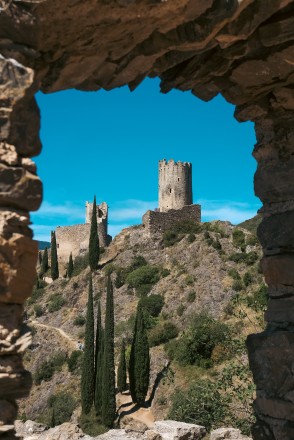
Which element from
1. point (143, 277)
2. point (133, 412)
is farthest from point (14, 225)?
point (143, 277)

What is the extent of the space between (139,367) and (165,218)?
1899cm

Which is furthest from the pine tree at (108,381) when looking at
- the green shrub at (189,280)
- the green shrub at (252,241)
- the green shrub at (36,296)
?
the green shrub at (36,296)

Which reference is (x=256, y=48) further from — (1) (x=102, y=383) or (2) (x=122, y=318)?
(2) (x=122, y=318)

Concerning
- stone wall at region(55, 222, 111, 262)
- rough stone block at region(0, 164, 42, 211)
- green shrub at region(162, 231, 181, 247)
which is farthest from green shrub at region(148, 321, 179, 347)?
rough stone block at region(0, 164, 42, 211)

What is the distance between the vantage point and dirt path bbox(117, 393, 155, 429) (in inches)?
886

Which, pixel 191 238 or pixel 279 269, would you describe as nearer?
pixel 279 269

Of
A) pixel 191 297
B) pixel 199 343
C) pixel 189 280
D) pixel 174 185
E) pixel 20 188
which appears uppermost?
pixel 174 185

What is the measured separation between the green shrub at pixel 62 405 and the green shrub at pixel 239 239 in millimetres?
14974

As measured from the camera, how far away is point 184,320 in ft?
98.2

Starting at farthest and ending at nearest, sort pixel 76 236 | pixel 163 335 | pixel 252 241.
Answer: pixel 76 236 < pixel 252 241 < pixel 163 335

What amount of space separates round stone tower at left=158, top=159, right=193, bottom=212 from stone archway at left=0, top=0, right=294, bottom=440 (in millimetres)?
49045

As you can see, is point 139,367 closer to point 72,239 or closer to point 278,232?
point 278,232

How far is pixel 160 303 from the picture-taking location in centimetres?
3269

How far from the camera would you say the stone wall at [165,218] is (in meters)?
41.9
